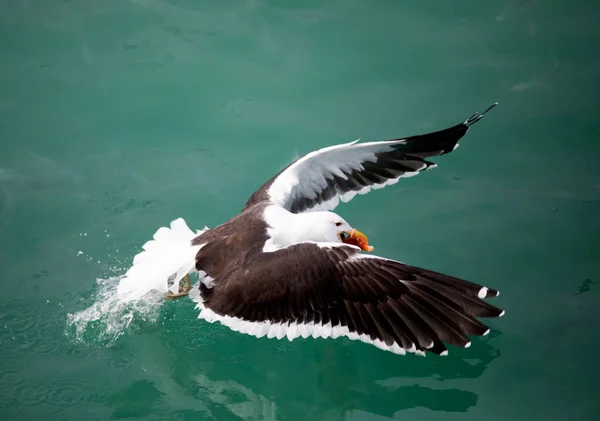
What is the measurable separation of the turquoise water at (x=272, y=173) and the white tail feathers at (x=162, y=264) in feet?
1.60

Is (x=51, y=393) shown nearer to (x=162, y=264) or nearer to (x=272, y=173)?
(x=162, y=264)

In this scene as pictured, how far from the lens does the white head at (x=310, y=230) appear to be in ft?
14.9

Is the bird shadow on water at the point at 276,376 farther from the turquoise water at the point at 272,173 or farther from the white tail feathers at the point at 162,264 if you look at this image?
the white tail feathers at the point at 162,264

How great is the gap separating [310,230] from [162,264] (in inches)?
39.5

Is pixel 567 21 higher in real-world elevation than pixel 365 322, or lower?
higher

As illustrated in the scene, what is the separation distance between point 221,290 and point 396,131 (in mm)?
2919

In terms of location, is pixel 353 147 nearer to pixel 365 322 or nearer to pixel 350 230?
pixel 350 230

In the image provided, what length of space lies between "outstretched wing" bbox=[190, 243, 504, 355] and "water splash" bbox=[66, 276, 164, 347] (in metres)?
0.85

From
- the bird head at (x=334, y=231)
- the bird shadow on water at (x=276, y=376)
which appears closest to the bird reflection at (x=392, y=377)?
the bird shadow on water at (x=276, y=376)

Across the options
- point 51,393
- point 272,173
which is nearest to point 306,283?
point 51,393

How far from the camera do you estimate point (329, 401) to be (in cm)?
441

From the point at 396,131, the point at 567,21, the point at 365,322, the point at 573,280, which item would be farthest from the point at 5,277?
the point at 567,21

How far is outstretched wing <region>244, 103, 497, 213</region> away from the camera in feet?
17.0

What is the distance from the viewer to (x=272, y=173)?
632cm
